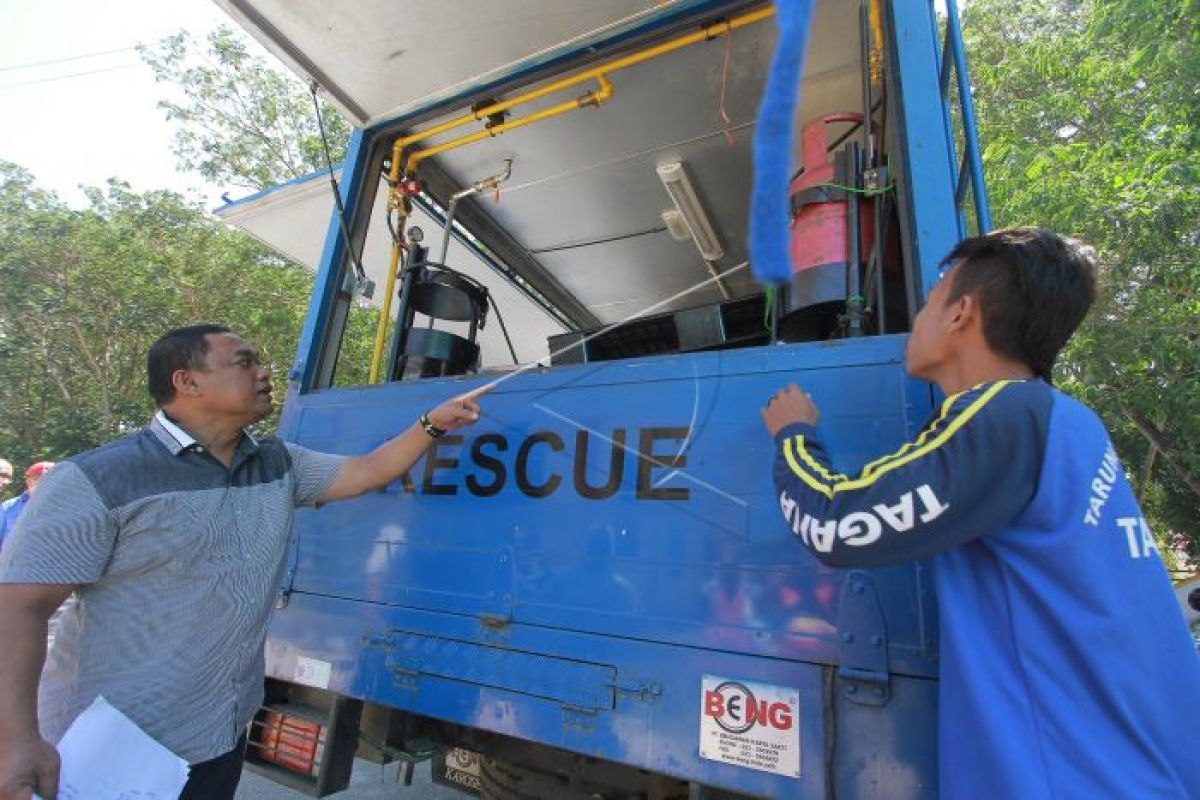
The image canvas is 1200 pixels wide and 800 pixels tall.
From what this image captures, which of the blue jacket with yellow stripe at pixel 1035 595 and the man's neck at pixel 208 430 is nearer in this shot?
the blue jacket with yellow stripe at pixel 1035 595

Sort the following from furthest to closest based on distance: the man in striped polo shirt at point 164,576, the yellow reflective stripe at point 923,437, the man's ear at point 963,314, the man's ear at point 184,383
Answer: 1. the man's ear at point 184,383
2. the man in striped polo shirt at point 164,576
3. the man's ear at point 963,314
4. the yellow reflective stripe at point 923,437

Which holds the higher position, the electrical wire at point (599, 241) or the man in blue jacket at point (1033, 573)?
the electrical wire at point (599, 241)

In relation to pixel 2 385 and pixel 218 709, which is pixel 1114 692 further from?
pixel 2 385

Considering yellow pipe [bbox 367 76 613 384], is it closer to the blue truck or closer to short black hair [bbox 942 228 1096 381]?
the blue truck

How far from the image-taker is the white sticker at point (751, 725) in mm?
1325

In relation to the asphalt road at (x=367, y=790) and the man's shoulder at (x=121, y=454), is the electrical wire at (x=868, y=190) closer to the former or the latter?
the man's shoulder at (x=121, y=454)

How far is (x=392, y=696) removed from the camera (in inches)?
71.9

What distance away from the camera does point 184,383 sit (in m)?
1.72

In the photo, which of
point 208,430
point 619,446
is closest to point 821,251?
point 619,446

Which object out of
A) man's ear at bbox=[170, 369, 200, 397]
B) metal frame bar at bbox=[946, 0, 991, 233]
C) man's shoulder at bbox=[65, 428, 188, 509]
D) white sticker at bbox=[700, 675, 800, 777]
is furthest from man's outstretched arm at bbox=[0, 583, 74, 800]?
metal frame bar at bbox=[946, 0, 991, 233]

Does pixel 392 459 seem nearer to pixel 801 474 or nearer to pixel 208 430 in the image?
pixel 208 430

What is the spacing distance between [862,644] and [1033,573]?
16.2 inches

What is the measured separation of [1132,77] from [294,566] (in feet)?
34.4

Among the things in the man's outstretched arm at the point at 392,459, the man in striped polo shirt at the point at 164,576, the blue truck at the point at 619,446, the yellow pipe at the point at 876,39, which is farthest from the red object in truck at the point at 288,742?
the yellow pipe at the point at 876,39
